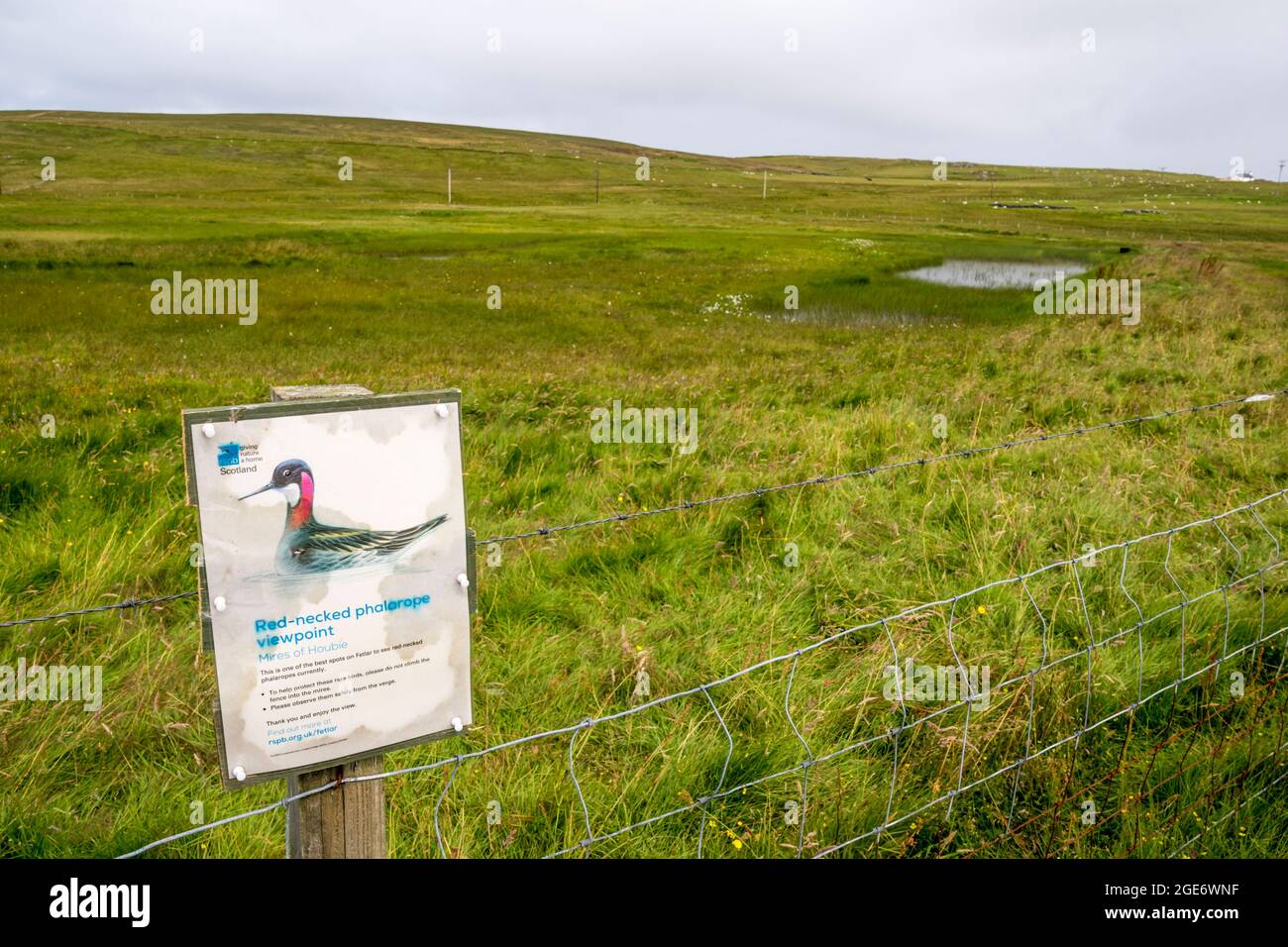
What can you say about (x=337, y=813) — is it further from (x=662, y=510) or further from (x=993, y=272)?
(x=993, y=272)

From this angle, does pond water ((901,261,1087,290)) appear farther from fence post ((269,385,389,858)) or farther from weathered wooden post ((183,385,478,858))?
fence post ((269,385,389,858))

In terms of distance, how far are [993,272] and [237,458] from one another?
3996 centimetres

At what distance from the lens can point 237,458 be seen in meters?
1.97

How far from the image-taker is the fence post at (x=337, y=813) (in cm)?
223

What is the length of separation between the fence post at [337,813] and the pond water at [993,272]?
107 feet

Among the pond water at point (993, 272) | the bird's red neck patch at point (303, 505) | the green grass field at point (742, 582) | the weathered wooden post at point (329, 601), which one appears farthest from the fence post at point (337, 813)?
the pond water at point (993, 272)

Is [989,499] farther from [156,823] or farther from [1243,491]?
[156,823]

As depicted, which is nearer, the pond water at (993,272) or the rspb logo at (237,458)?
the rspb logo at (237,458)

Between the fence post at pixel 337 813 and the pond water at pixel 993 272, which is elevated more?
the pond water at pixel 993 272

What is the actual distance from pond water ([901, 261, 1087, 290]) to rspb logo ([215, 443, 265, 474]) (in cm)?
3271

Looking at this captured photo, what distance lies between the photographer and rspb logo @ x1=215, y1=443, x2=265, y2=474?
1.97 m

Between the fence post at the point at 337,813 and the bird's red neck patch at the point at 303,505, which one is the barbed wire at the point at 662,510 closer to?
the fence post at the point at 337,813

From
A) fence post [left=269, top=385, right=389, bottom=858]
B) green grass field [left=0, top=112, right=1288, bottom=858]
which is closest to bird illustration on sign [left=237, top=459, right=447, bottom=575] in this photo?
fence post [left=269, top=385, right=389, bottom=858]

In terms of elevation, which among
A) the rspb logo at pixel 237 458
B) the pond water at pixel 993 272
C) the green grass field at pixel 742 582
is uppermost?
the pond water at pixel 993 272
